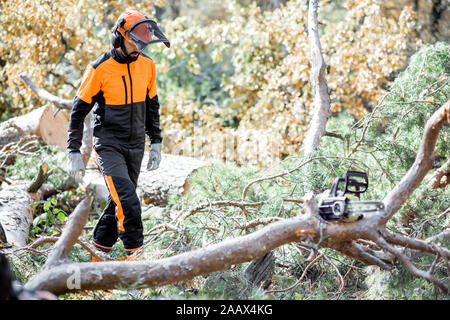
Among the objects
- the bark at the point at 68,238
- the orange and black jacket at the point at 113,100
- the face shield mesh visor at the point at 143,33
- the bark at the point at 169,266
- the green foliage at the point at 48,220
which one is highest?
the face shield mesh visor at the point at 143,33

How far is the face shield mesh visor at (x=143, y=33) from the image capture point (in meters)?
3.46

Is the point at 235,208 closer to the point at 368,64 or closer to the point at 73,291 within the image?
the point at 73,291

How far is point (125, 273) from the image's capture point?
260 cm

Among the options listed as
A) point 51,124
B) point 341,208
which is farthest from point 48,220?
point 341,208

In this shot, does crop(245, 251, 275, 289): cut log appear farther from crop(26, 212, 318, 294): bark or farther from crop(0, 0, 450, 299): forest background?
crop(26, 212, 318, 294): bark

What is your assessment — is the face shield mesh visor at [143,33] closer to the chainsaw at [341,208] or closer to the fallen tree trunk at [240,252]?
the fallen tree trunk at [240,252]

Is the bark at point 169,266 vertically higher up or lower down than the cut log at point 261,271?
higher up

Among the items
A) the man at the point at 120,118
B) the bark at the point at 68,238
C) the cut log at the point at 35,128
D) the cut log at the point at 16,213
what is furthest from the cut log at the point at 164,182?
the bark at the point at 68,238

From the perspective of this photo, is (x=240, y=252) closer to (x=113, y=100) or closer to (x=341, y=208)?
(x=341, y=208)

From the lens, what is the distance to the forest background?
3.57 m

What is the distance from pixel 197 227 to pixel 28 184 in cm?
224

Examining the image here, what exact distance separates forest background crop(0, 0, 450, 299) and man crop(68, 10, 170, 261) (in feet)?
1.28

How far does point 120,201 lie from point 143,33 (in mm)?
1186
